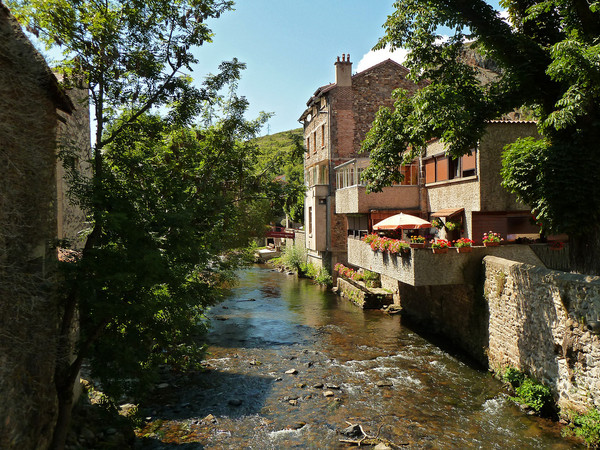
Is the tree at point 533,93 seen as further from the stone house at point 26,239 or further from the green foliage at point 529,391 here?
the stone house at point 26,239

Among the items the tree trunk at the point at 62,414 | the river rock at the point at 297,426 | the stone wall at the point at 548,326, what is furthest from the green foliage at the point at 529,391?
the tree trunk at the point at 62,414

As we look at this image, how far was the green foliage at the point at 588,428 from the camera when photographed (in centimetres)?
802

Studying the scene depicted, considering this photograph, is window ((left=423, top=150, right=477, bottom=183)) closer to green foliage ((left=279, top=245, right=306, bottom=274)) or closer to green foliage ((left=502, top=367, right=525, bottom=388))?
green foliage ((left=502, top=367, right=525, bottom=388))

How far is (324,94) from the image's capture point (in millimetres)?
27562

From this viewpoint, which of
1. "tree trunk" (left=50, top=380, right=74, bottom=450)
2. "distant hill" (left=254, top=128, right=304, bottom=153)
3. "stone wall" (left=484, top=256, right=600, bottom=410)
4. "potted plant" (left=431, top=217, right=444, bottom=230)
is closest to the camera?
"tree trunk" (left=50, top=380, right=74, bottom=450)

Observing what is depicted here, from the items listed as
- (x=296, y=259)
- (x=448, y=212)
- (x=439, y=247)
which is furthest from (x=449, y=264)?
(x=296, y=259)

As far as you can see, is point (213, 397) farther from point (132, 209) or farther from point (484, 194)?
point (484, 194)

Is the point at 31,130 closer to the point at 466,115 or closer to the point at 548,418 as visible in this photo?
the point at 466,115

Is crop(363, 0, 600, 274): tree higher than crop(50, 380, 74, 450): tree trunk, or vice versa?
crop(363, 0, 600, 274): tree

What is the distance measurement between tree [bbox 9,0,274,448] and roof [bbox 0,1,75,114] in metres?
1.16

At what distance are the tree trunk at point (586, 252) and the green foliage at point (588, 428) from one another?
Answer: 10.5 ft

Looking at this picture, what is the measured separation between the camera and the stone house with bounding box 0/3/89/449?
223 inches

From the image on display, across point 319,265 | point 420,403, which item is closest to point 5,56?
point 420,403

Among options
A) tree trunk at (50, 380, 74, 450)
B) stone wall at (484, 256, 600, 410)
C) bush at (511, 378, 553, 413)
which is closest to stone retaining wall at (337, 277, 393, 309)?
stone wall at (484, 256, 600, 410)
